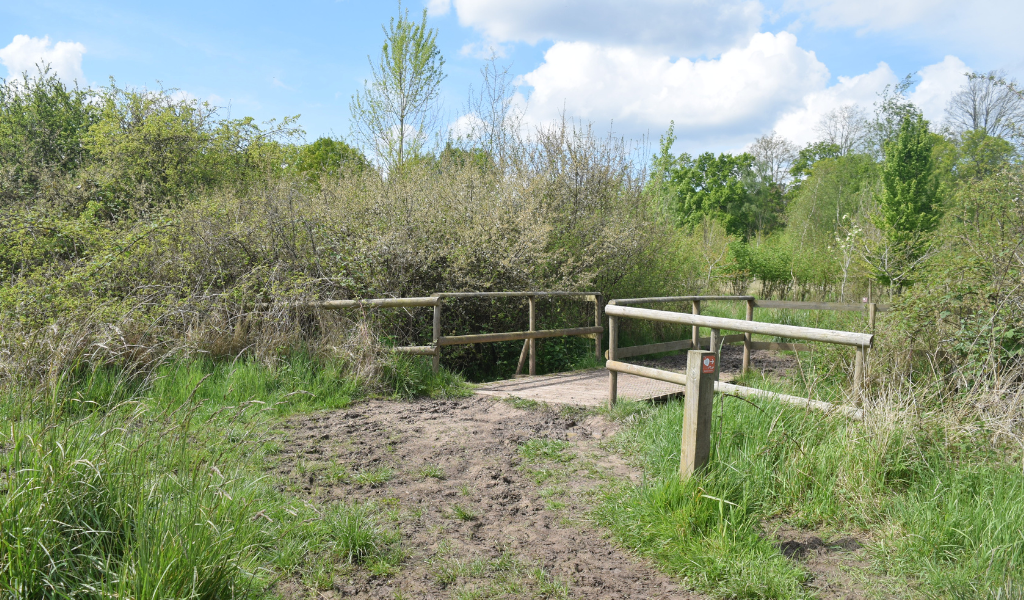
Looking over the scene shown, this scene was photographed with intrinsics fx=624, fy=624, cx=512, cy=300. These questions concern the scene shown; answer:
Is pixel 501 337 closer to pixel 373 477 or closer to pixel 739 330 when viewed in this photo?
pixel 739 330

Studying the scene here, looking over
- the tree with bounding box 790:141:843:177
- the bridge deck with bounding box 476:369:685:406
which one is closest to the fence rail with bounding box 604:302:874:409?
the bridge deck with bounding box 476:369:685:406

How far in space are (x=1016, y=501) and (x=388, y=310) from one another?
7.02 meters

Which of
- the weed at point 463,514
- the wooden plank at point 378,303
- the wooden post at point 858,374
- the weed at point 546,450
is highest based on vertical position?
the wooden plank at point 378,303

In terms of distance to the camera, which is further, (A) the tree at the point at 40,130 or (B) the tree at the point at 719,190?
(B) the tree at the point at 719,190

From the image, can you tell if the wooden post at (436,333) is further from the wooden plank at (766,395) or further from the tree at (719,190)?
the tree at (719,190)

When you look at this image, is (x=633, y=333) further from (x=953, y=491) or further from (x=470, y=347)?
(x=953, y=491)

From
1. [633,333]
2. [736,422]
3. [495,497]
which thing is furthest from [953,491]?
[633,333]

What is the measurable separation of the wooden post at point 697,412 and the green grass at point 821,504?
0.35 feet

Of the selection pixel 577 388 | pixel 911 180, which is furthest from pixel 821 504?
pixel 911 180

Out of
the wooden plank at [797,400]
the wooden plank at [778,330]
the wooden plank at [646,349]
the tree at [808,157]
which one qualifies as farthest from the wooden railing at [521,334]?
the tree at [808,157]

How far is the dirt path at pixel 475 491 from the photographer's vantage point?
3.15 meters

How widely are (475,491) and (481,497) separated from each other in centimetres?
11

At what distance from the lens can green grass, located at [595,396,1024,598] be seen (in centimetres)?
303

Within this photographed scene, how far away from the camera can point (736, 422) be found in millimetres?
4543
